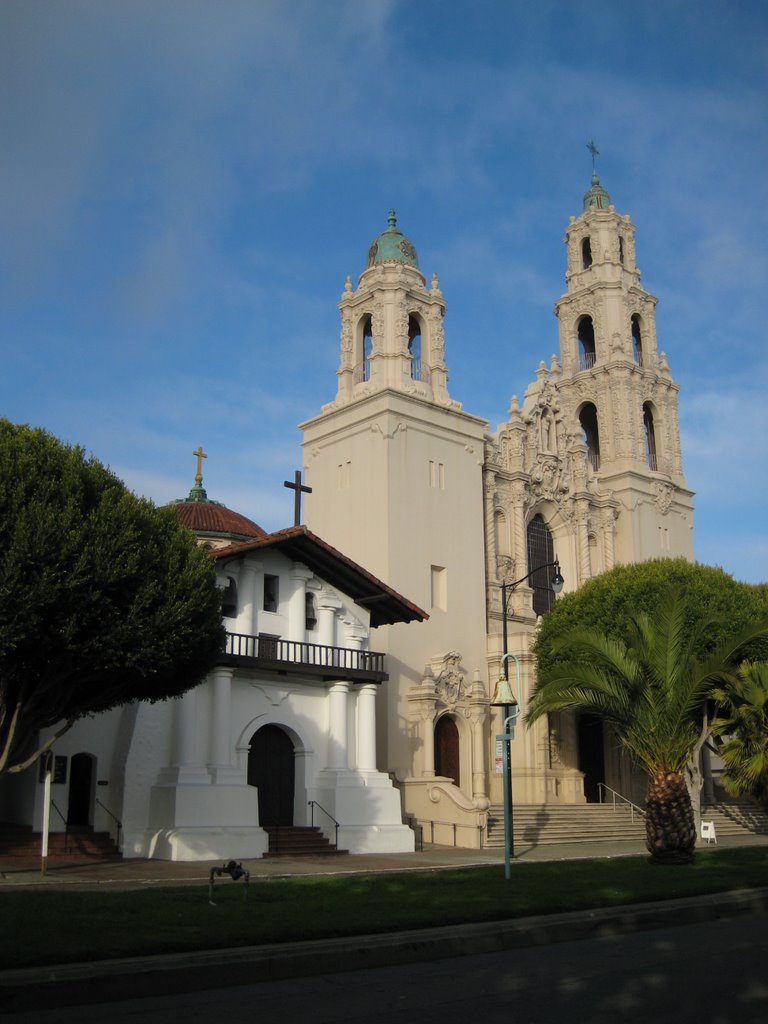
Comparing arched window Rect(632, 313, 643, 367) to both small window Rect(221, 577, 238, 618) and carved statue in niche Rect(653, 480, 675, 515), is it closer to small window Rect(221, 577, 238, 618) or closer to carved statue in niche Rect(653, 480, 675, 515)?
carved statue in niche Rect(653, 480, 675, 515)

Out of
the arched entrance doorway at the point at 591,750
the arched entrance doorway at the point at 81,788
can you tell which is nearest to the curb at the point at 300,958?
the arched entrance doorway at the point at 81,788

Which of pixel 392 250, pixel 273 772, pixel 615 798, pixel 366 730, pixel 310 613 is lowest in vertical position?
pixel 615 798

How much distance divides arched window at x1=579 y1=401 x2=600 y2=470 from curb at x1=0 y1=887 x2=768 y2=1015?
138 feet

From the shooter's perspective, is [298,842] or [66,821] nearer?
[66,821]

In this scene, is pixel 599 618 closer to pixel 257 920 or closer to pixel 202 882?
pixel 202 882

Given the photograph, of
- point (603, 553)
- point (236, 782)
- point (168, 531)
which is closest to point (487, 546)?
point (603, 553)

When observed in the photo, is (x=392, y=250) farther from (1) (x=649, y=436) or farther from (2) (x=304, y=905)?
(2) (x=304, y=905)

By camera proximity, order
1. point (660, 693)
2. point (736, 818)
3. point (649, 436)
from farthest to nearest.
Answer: point (649, 436) → point (736, 818) → point (660, 693)

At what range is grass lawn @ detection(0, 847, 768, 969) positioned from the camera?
10.8 meters

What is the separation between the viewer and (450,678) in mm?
39406

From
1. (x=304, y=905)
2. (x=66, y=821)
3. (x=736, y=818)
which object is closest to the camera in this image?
(x=304, y=905)

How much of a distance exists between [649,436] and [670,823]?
35.6 metres

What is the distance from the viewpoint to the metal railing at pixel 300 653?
28.8m

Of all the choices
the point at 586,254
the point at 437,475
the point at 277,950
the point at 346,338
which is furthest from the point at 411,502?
the point at 277,950
